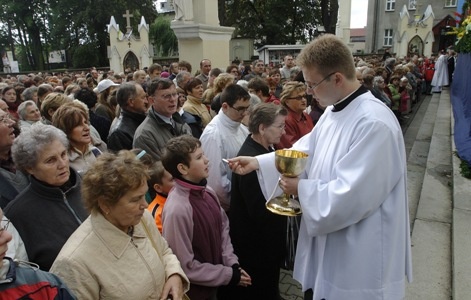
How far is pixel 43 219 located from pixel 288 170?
1392 mm

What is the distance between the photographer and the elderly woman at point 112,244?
166 cm

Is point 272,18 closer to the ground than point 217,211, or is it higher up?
higher up

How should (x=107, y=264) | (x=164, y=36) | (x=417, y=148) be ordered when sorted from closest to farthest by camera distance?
(x=107, y=264), (x=417, y=148), (x=164, y=36)

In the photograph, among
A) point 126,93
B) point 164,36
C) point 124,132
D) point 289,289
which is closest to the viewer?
point 289,289

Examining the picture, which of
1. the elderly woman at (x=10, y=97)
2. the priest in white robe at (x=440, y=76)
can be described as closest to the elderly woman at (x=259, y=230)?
the elderly woman at (x=10, y=97)

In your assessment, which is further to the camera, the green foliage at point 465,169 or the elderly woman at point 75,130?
the green foliage at point 465,169

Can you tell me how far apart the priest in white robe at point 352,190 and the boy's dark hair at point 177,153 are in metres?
0.67

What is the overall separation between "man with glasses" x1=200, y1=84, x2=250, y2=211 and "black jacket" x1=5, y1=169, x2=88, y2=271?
4.49ft

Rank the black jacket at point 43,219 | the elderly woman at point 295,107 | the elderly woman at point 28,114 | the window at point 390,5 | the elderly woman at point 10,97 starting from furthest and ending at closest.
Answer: the window at point 390,5
the elderly woman at point 10,97
the elderly woman at point 28,114
the elderly woman at point 295,107
the black jacket at point 43,219

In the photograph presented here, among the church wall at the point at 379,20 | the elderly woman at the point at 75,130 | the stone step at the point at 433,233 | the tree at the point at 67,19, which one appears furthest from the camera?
the church wall at the point at 379,20

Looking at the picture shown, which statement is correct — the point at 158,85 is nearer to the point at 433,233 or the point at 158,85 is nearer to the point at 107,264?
the point at 107,264

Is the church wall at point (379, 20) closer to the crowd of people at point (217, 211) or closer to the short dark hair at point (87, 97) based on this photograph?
the short dark hair at point (87, 97)

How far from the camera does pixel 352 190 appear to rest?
1784mm

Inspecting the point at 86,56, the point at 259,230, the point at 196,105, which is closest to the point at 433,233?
the point at 259,230
